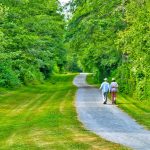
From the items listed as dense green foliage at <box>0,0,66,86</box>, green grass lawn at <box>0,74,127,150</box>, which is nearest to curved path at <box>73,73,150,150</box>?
green grass lawn at <box>0,74,127,150</box>

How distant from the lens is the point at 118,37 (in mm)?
42938

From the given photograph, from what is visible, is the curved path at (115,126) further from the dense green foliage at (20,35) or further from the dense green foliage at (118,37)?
the dense green foliage at (20,35)

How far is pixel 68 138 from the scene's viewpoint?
17.9 meters

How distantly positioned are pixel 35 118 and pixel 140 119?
5437mm

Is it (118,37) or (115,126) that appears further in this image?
(118,37)

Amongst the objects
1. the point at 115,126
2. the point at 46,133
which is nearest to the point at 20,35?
the point at 115,126

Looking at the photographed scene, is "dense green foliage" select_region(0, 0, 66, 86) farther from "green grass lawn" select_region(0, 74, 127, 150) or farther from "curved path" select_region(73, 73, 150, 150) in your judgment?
"curved path" select_region(73, 73, 150, 150)

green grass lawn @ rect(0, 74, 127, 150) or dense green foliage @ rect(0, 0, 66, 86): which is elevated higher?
dense green foliage @ rect(0, 0, 66, 86)

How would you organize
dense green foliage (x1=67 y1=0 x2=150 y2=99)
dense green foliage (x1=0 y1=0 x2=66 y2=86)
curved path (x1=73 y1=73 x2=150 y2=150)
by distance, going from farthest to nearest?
dense green foliage (x1=0 y1=0 x2=66 y2=86) < dense green foliage (x1=67 y1=0 x2=150 y2=99) < curved path (x1=73 y1=73 x2=150 y2=150)

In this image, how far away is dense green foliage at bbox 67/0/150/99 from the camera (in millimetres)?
34188

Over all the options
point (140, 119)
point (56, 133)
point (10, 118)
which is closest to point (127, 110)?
point (140, 119)

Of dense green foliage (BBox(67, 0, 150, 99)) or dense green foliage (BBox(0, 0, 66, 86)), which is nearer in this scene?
dense green foliage (BBox(67, 0, 150, 99))

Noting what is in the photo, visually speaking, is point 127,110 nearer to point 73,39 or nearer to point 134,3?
point 134,3

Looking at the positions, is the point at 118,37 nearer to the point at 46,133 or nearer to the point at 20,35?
the point at 20,35
